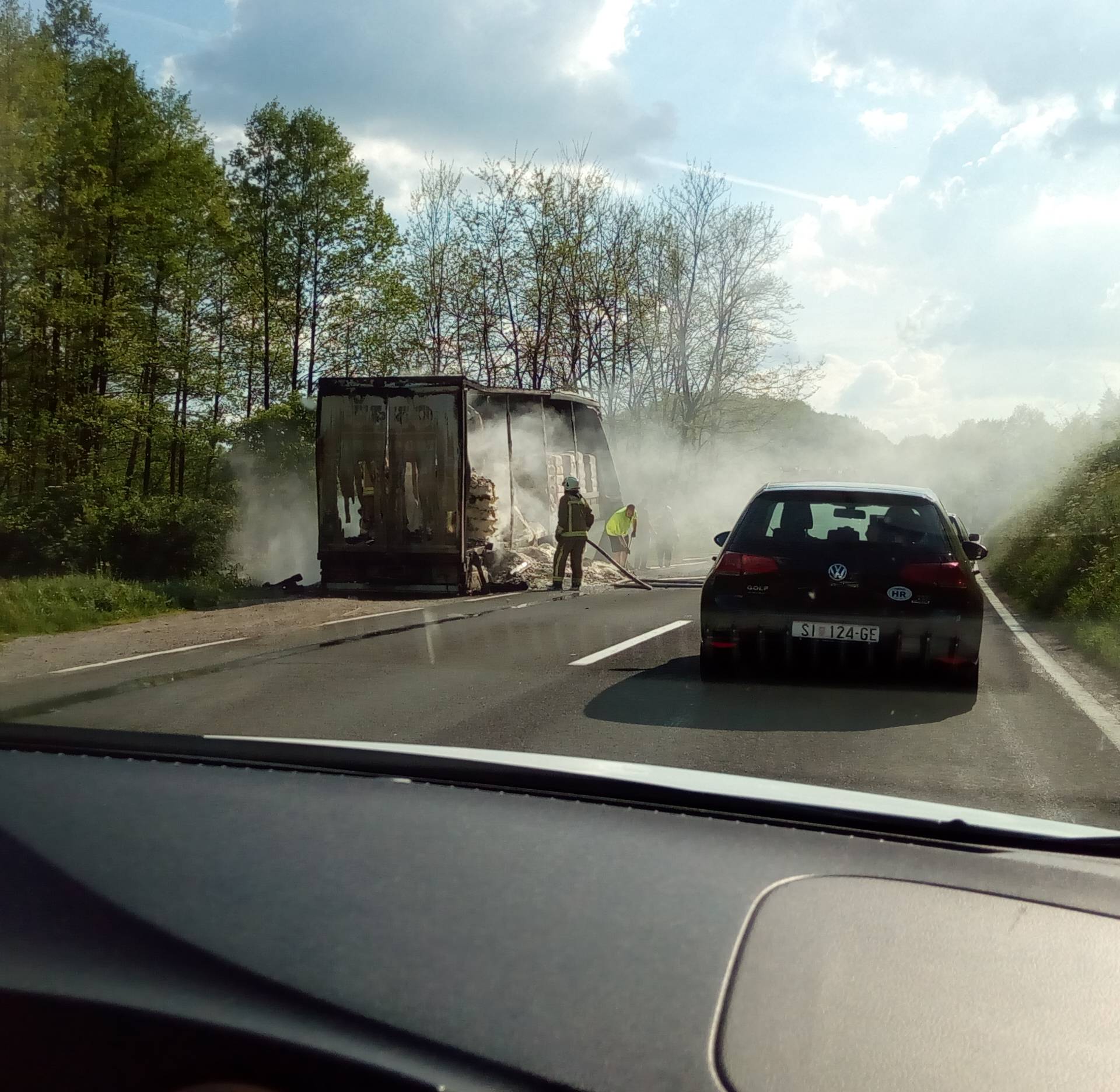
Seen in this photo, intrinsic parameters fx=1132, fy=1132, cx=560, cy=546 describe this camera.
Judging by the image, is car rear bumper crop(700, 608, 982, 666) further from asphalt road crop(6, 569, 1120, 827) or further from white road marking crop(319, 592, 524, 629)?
white road marking crop(319, 592, 524, 629)

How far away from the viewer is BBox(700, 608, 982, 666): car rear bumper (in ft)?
27.6

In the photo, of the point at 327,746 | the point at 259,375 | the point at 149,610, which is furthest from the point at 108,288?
the point at 327,746

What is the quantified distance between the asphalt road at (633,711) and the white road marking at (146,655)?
0.26m

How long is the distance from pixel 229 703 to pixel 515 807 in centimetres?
609

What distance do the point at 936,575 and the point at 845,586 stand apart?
661 mm

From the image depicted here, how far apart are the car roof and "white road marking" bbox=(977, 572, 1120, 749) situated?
3.57 ft

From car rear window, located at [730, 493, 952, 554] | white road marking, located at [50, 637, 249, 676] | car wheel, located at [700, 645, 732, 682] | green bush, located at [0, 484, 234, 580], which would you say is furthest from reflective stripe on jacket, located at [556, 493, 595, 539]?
car rear window, located at [730, 493, 952, 554]

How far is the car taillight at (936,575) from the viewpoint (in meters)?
8.38

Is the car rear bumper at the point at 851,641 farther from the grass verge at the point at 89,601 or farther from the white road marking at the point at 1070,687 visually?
the grass verge at the point at 89,601

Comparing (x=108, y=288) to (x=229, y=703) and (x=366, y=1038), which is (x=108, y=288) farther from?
(x=366, y=1038)

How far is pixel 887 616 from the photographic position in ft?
27.7

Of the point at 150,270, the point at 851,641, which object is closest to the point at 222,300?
the point at 150,270

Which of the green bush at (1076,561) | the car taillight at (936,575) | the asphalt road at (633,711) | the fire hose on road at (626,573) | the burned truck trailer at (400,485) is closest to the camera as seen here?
the asphalt road at (633,711)

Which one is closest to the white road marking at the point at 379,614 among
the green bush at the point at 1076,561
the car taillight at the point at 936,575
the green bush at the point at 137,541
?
the car taillight at the point at 936,575
